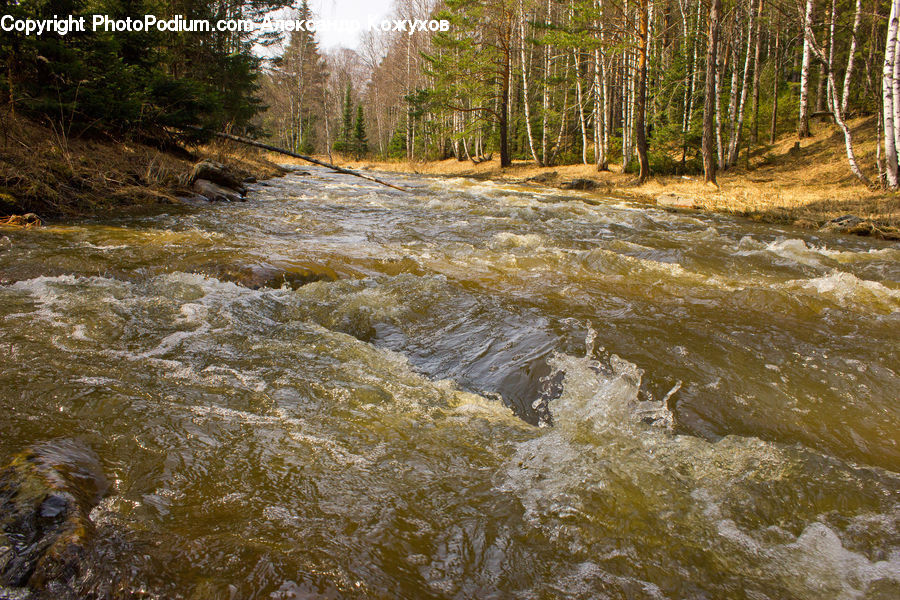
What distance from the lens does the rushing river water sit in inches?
70.7

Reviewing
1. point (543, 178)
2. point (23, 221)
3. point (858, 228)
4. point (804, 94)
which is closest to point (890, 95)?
point (858, 228)

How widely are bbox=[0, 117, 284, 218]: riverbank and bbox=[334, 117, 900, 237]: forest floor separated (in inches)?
481

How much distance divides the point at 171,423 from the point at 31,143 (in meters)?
8.60

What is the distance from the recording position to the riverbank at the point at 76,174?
7.21m

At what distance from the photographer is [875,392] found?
322 centimetres

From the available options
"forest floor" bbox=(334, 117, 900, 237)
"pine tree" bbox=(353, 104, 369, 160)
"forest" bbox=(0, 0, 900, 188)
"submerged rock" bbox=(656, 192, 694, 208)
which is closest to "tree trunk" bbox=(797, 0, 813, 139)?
"forest" bbox=(0, 0, 900, 188)

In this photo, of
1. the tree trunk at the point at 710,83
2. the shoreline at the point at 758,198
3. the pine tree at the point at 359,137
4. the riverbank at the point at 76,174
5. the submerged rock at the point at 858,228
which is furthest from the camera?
the pine tree at the point at 359,137

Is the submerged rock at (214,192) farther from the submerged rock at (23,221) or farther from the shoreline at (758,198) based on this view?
the shoreline at (758,198)

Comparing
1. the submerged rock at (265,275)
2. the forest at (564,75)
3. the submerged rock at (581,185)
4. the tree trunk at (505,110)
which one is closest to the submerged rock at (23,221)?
the forest at (564,75)

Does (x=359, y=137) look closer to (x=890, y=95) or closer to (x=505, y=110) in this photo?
(x=505, y=110)

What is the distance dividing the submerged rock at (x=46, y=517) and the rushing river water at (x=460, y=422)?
71 mm

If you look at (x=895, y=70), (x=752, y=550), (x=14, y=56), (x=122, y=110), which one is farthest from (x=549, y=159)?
(x=752, y=550)

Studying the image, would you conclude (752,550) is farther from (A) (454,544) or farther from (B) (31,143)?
(B) (31,143)


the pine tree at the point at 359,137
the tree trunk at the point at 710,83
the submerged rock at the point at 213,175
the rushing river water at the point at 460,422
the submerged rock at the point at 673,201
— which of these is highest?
the pine tree at the point at 359,137
